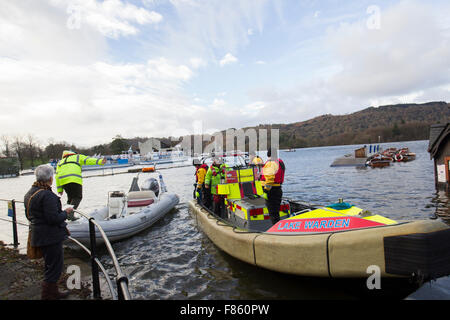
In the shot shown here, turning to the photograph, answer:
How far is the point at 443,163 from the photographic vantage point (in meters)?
13.8

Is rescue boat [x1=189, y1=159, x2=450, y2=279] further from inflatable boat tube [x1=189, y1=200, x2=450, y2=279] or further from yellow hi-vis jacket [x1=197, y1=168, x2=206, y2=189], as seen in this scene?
yellow hi-vis jacket [x1=197, y1=168, x2=206, y2=189]

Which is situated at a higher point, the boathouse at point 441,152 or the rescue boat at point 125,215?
the boathouse at point 441,152

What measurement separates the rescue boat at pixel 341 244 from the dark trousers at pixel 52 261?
3.07 meters

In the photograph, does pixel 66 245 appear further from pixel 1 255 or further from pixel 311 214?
pixel 311 214

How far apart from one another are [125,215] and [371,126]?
7189 inches

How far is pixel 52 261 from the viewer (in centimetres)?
354

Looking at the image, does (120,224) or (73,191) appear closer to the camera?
(73,191)

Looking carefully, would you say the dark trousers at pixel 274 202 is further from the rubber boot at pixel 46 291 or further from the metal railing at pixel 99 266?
the rubber boot at pixel 46 291

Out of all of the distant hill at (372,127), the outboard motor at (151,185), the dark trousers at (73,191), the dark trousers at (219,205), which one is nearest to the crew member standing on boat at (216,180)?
the dark trousers at (219,205)

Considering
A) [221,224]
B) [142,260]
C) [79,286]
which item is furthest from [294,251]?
[142,260]

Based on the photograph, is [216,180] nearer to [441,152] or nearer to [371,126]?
[441,152]

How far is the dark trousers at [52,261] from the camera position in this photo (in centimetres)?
350

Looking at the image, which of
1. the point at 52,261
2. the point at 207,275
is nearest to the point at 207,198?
the point at 207,275
